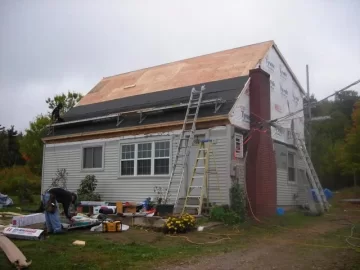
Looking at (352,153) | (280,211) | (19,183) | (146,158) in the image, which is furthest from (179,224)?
(352,153)

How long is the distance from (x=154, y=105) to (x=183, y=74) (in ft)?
7.47

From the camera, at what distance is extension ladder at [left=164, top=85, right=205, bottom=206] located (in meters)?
12.7

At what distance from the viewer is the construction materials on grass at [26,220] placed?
10555mm

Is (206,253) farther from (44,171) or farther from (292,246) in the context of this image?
(44,171)

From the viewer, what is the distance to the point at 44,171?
18.4 meters

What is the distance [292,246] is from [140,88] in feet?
36.8

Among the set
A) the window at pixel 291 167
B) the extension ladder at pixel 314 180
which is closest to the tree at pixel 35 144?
the window at pixel 291 167

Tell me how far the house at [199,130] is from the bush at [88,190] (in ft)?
0.98

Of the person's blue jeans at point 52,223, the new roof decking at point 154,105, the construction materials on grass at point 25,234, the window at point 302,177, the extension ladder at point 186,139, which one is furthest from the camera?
the window at point 302,177

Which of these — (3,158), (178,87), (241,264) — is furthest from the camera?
(3,158)

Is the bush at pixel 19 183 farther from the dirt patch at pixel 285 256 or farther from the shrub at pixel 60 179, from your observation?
the dirt patch at pixel 285 256

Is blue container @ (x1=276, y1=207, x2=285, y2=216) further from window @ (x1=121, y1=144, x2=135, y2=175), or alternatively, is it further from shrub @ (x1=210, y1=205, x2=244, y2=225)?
window @ (x1=121, y1=144, x2=135, y2=175)

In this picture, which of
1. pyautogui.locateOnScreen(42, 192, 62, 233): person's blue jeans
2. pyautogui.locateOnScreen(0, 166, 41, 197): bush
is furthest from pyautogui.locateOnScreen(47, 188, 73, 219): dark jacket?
pyautogui.locateOnScreen(0, 166, 41, 197): bush

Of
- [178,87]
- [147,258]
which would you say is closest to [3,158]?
[178,87]
